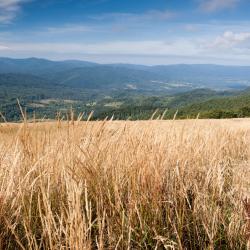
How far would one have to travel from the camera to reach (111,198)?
2531 mm

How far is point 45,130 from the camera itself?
3.60m

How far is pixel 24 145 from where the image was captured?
2.91 meters

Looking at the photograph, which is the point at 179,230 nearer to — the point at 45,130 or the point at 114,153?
the point at 114,153

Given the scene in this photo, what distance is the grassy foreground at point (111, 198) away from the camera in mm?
2016

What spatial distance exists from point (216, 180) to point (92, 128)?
1.13 m

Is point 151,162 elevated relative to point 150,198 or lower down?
elevated

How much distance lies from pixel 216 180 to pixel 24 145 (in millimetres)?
1564

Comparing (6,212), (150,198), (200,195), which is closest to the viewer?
(6,212)

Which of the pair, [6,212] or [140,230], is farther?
[140,230]

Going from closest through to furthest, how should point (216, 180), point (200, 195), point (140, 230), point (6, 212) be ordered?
point (6, 212) < point (140, 230) < point (200, 195) < point (216, 180)

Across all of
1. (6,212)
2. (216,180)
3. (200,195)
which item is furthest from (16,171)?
(216,180)

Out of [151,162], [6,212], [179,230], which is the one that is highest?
[151,162]

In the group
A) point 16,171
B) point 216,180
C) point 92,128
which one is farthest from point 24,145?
point 216,180

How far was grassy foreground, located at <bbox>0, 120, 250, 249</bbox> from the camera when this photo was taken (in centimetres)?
202
